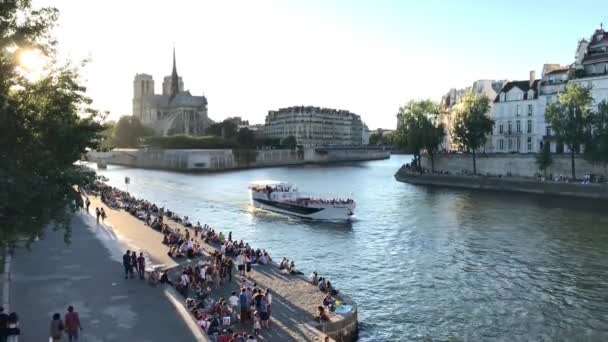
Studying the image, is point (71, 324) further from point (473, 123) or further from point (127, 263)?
point (473, 123)

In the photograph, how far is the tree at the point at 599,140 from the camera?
64.6 metres

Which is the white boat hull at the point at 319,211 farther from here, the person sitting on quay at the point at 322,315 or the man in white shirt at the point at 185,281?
the person sitting on quay at the point at 322,315

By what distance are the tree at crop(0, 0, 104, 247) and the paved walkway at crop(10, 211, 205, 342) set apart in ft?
12.8

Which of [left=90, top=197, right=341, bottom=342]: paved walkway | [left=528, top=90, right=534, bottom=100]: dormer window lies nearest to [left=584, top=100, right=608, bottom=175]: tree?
[left=528, top=90, right=534, bottom=100]: dormer window

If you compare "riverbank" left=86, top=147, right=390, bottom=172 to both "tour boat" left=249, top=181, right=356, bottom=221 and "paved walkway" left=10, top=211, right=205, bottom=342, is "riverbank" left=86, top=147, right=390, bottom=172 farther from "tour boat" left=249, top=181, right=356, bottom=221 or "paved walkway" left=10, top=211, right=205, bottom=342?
"paved walkway" left=10, top=211, right=205, bottom=342

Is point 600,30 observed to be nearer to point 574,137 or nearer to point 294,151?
point 574,137

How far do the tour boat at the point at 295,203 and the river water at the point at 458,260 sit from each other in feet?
4.30

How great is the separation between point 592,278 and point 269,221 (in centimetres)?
2914

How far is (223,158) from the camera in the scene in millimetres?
143750

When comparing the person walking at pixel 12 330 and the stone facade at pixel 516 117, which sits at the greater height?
the stone facade at pixel 516 117

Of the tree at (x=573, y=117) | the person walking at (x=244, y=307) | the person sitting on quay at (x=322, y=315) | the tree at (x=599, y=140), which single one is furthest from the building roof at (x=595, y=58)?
the person walking at (x=244, y=307)

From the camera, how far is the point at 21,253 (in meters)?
27.8

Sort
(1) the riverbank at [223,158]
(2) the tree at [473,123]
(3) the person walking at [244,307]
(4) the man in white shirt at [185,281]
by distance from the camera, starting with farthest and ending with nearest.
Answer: (1) the riverbank at [223,158], (2) the tree at [473,123], (4) the man in white shirt at [185,281], (3) the person walking at [244,307]

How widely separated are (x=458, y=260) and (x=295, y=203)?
22042 mm
